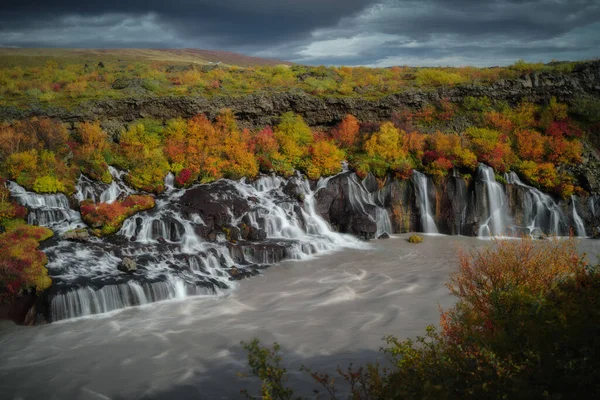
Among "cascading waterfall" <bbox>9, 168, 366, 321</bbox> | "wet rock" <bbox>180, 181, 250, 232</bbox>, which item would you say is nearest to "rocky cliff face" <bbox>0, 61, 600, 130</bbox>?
"cascading waterfall" <bbox>9, 168, 366, 321</bbox>

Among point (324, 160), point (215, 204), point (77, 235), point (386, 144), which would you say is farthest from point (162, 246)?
point (386, 144)

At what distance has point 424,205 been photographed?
26.5 metres

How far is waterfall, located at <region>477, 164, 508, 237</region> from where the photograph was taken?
2533 centimetres

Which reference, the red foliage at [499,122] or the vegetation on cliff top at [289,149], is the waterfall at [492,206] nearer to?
the vegetation on cliff top at [289,149]

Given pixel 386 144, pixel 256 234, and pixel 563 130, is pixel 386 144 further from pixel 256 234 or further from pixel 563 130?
pixel 563 130

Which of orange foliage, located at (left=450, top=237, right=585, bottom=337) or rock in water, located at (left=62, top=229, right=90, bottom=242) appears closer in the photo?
orange foliage, located at (left=450, top=237, right=585, bottom=337)

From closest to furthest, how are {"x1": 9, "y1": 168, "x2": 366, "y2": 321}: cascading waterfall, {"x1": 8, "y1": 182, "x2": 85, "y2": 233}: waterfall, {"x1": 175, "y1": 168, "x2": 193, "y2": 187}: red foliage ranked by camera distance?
{"x1": 9, "y1": 168, "x2": 366, "y2": 321}: cascading waterfall, {"x1": 8, "y1": 182, "x2": 85, "y2": 233}: waterfall, {"x1": 175, "y1": 168, "x2": 193, "y2": 187}: red foliage

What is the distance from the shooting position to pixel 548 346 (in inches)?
215

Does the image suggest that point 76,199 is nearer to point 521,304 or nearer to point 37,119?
point 37,119

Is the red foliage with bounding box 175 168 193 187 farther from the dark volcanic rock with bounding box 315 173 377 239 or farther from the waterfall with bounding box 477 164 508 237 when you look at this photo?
the waterfall with bounding box 477 164 508 237

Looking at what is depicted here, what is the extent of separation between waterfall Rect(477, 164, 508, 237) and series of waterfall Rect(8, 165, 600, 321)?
0.07 metres

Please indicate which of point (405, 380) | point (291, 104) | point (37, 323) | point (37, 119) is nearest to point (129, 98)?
point (37, 119)

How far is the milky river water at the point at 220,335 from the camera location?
34.1 ft

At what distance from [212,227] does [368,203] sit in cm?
1067
